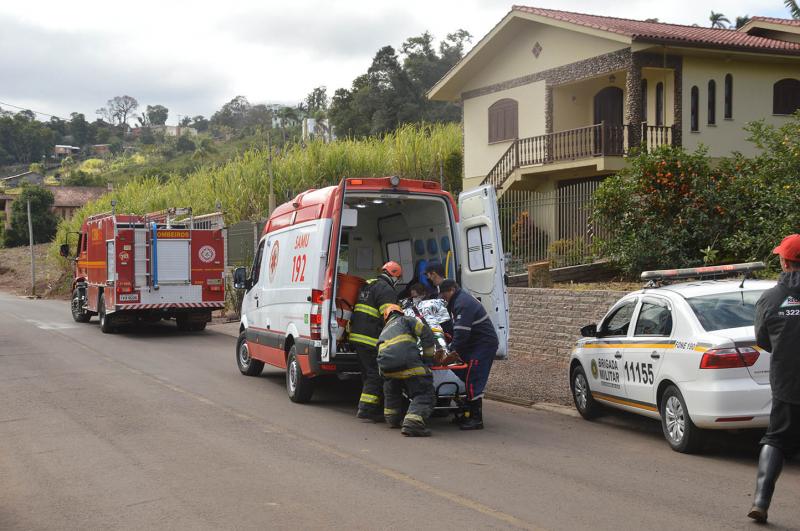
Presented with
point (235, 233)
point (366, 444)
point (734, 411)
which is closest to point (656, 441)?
point (734, 411)

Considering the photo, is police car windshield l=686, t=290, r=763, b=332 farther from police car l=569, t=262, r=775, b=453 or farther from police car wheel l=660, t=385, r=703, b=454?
police car wheel l=660, t=385, r=703, b=454

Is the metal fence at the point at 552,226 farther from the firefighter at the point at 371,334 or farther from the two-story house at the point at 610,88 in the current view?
the firefighter at the point at 371,334

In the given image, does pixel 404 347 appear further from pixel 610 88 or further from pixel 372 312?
pixel 610 88

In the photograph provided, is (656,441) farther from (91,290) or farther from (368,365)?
(91,290)

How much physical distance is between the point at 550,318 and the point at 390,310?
6.14 m

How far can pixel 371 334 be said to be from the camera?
977 cm

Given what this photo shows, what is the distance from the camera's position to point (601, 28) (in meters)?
24.5

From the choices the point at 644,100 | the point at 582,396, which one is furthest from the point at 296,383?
the point at 644,100

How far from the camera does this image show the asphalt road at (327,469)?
5988mm

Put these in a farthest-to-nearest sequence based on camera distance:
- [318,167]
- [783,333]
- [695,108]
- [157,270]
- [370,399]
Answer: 1. [318,167]
2. [695,108]
3. [157,270]
4. [370,399]
5. [783,333]

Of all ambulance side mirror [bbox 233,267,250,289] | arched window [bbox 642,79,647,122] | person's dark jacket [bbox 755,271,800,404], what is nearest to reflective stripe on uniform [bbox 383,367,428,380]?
person's dark jacket [bbox 755,271,800,404]

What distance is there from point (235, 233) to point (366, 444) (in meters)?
20.8

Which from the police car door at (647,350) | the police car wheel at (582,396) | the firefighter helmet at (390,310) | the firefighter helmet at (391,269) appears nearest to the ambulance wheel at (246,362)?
the firefighter helmet at (391,269)

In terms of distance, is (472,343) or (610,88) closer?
(472,343)
